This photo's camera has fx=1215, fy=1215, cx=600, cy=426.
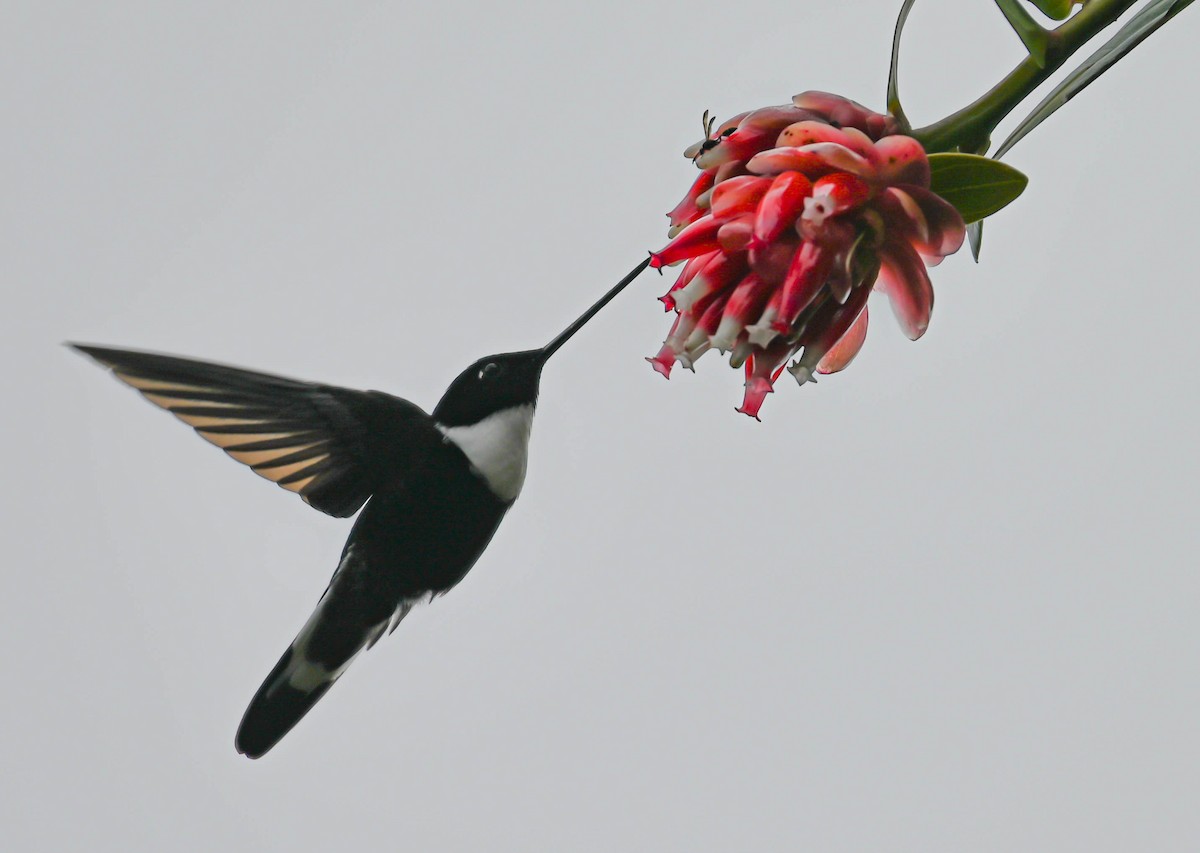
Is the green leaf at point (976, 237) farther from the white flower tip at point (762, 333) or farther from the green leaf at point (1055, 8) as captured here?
the white flower tip at point (762, 333)

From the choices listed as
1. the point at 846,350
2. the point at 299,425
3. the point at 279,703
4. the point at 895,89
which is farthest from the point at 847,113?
the point at 279,703

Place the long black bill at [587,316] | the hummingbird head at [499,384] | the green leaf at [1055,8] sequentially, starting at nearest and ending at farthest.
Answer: the green leaf at [1055,8] → the long black bill at [587,316] → the hummingbird head at [499,384]

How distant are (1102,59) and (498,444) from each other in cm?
175

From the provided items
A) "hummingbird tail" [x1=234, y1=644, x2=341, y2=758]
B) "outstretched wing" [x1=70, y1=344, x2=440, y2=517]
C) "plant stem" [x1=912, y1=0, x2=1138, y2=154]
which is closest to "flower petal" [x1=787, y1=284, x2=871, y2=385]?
"plant stem" [x1=912, y1=0, x2=1138, y2=154]

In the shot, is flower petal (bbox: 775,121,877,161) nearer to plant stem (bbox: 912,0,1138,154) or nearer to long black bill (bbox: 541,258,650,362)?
plant stem (bbox: 912,0,1138,154)

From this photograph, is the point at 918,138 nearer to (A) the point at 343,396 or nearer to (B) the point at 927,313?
(B) the point at 927,313

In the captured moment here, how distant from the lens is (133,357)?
2529mm

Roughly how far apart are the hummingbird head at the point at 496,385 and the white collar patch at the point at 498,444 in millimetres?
20

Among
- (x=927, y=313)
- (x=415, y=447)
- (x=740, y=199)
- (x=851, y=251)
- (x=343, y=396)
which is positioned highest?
(x=343, y=396)

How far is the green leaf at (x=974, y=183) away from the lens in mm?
1410

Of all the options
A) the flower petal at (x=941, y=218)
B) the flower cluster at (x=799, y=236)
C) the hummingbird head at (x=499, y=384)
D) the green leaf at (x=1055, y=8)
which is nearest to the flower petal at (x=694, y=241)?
the flower cluster at (x=799, y=236)

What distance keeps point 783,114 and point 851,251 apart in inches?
Result: 8.0

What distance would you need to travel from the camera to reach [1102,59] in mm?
1507

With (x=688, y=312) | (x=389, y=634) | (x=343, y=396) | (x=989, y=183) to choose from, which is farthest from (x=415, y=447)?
(x=989, y=183)
